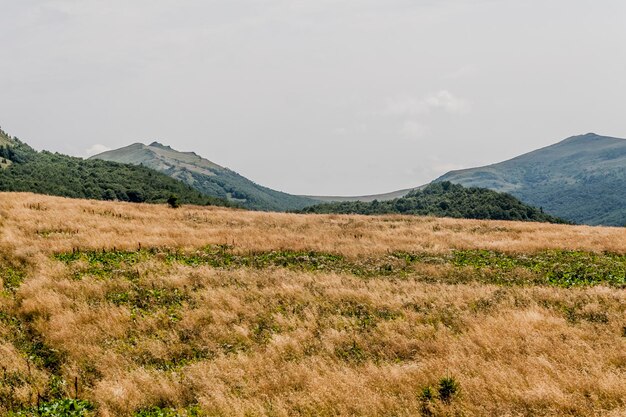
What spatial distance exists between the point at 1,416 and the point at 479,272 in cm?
1528

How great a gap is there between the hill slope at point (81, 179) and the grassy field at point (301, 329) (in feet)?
304

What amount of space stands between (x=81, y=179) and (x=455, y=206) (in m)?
115

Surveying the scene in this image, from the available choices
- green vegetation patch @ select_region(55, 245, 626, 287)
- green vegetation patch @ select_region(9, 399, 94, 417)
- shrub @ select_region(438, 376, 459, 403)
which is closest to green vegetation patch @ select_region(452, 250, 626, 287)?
green vegetation patch @ select_region(55, 245, 626, 287)

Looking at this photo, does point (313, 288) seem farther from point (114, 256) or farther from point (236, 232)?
point (236, 232)

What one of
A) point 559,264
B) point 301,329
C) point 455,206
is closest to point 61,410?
point 301,329

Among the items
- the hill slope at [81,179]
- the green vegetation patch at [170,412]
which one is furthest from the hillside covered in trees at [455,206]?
the green vegetation patch at [170,412]

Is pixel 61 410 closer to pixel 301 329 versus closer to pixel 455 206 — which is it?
pixel 301 329

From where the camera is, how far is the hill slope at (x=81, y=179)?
122m

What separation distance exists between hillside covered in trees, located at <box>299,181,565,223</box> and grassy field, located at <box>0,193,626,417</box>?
280ft

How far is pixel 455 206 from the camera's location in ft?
399

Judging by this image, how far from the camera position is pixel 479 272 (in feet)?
56.5

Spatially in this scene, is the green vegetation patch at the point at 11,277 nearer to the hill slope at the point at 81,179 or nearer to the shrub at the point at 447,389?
the shrub at the point at 447,389

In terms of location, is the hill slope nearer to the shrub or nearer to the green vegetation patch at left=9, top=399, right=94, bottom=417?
the green vegetation patch at left=9, top=399, right=94, bottom=417

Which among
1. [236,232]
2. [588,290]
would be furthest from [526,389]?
[236,232]
